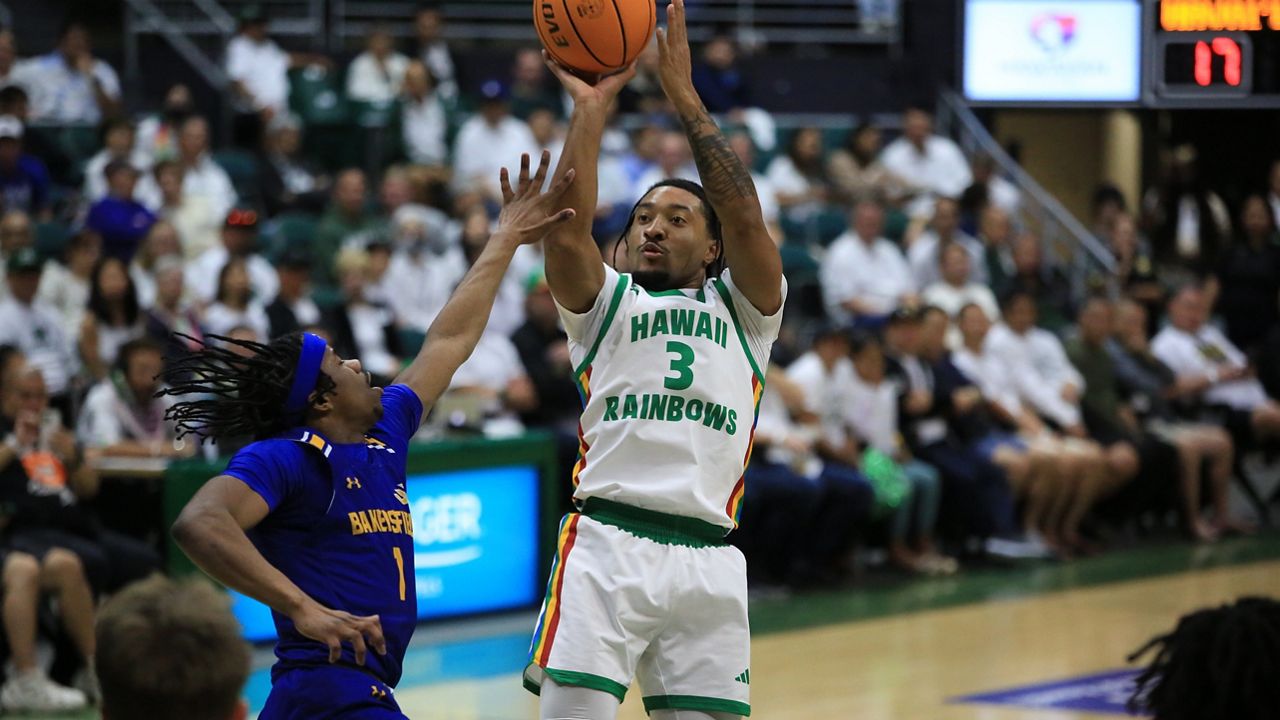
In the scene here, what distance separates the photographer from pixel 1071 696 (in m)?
8.32

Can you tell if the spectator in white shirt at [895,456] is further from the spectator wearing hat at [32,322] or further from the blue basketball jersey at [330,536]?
the blue basketball jersey at [330,536]

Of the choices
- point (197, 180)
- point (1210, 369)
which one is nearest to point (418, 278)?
point (197, 180)

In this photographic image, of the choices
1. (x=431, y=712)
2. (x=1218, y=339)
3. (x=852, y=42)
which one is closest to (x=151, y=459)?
(x=431, y=712)

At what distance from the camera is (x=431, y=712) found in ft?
26.2

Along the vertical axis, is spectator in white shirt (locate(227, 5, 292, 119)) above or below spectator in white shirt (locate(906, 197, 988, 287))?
above

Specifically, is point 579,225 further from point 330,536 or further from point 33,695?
point 33,695

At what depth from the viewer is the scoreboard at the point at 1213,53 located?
8430 mm

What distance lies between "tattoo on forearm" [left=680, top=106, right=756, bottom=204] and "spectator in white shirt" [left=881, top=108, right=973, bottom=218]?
1120 cm

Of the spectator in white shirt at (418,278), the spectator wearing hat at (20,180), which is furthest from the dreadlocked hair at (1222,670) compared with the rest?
the spectator wearing hat at (20,180)

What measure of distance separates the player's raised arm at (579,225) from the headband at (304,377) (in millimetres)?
830

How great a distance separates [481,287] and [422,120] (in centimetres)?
1000

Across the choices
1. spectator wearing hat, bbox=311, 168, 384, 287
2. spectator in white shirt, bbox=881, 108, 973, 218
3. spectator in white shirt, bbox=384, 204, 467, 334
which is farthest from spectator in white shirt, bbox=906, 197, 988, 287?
spectator wearing hat, bbox=311, 168, 384, 287

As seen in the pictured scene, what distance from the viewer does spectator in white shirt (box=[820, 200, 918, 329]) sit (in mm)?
13797

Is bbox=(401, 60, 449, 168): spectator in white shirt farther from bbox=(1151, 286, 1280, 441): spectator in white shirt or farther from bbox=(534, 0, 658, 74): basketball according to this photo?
bbox=(534, 0, 658, 74): basketball
